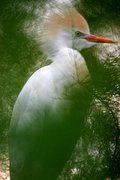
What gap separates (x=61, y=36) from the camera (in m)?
1.14

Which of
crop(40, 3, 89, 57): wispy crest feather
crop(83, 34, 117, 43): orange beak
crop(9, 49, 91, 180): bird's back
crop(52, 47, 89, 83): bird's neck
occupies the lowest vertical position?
crop(9, 49, 91, 180): bird's back

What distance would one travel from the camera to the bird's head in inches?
44.2

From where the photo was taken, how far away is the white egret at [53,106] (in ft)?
3.68

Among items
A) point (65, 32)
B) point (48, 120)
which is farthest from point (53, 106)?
point (65, 32)

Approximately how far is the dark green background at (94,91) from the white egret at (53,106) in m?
0.02

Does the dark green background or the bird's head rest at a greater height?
the bird's head

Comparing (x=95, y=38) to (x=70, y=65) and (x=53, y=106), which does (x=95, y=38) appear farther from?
(x=53, y=106)

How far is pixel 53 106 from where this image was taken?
115 cm

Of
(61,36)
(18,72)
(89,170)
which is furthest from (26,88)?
(89,170)

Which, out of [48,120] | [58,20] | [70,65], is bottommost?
[48,120]

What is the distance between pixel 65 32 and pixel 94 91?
0.17m

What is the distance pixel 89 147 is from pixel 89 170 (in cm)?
6

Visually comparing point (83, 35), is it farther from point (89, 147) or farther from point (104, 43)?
point (89, 147)

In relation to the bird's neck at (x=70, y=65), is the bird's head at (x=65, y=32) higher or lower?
higher
